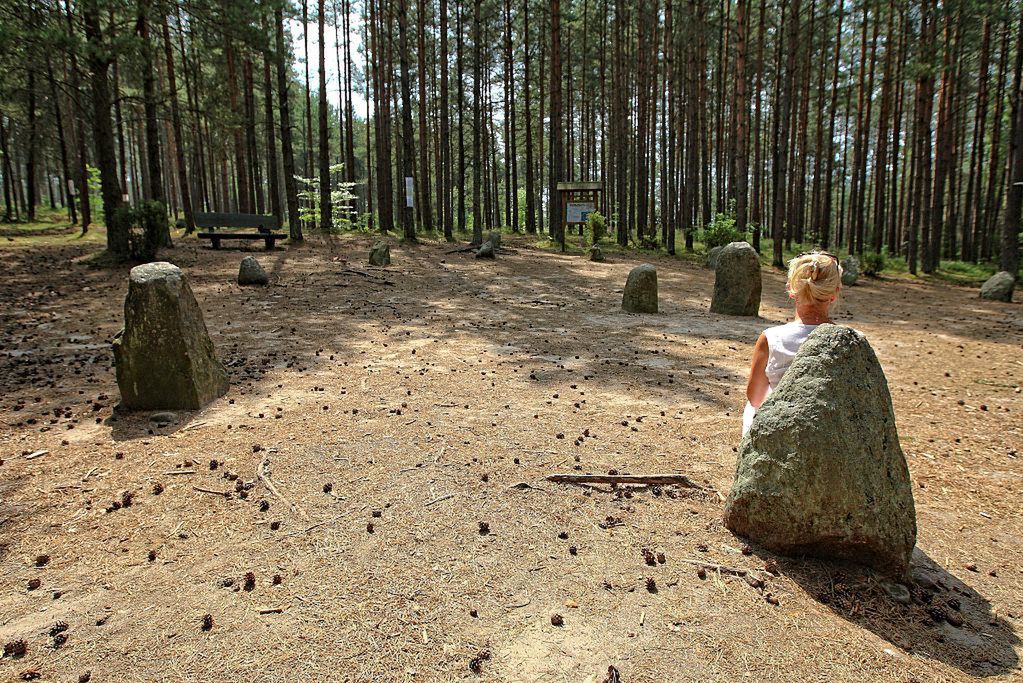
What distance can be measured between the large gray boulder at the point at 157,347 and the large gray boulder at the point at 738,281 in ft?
30.5

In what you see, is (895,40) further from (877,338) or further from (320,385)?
(320,385)

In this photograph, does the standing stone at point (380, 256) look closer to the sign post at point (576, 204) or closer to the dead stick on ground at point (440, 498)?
the sign post at point (576, 204)

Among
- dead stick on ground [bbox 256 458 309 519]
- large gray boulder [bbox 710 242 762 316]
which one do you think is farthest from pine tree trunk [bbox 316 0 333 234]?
dead stick on ground [bbox 256 458 309 519]

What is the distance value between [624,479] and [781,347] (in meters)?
1.49

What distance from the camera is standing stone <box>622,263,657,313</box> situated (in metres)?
11.2

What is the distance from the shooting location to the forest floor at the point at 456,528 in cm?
261

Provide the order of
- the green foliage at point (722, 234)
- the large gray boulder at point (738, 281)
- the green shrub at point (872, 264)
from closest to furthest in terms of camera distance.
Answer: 1. the large gray boulder at point (738, 281)
2. the green shrub at point (872, 264)
3. the green foliage at point (722, 234)

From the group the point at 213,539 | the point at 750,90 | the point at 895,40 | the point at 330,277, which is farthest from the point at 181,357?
the point at 750,90

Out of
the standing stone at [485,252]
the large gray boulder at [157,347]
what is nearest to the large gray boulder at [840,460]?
the large gray boulder at [157,347]

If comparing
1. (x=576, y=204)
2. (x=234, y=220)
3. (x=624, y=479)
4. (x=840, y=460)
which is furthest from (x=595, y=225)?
(x=840, y=460)

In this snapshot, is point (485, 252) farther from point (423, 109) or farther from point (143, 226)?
point (143, 226)

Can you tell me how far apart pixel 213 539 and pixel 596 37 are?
31390 millimetres

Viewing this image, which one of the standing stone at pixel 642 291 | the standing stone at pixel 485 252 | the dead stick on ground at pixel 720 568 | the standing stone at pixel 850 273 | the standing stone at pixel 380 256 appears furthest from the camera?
the standing stone at pixel 485 252

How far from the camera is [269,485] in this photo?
4168 millimetres
